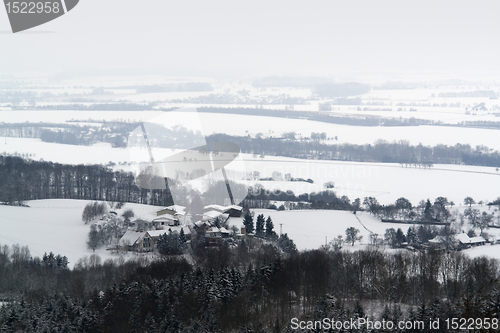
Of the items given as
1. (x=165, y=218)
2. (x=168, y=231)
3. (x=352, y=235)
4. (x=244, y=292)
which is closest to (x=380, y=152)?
(x=352, y=235)

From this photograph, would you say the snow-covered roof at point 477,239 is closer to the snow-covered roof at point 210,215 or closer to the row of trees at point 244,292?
the row of trees at point 244,292

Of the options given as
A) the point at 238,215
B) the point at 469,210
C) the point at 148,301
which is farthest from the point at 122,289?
the point at 469,210

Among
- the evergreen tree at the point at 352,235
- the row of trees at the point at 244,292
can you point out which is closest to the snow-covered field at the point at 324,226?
the evergreen tree at the point at 352,235

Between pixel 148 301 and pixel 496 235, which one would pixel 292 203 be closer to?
pixel 496 235

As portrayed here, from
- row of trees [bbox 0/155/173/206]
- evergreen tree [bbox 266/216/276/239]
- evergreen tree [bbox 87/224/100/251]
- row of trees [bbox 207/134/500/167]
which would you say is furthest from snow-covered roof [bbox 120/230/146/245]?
row of trees [bbox 207/134/500/167]

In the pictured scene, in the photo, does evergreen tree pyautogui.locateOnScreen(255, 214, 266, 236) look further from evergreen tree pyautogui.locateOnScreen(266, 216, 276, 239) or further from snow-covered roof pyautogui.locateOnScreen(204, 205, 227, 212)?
snow-covered roof pyautogui.locateOnScreen(204, 205, 227, 212)

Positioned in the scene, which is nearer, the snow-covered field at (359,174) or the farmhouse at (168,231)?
the farmhouse at (168,231)

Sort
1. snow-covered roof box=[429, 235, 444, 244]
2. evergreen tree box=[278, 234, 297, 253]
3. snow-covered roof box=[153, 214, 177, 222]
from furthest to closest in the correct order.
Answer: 1. snow-covered roof box=[153, 214, 177, 222]
2. snow-covered roof box=[429, 235, 444, 244]
3. evergreen tree box=[278, 234, 297, 253]

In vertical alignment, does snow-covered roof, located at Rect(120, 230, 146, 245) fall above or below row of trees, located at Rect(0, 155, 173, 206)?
below

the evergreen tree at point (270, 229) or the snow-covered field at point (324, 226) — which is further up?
the evergreen tree at point (270, 229)
